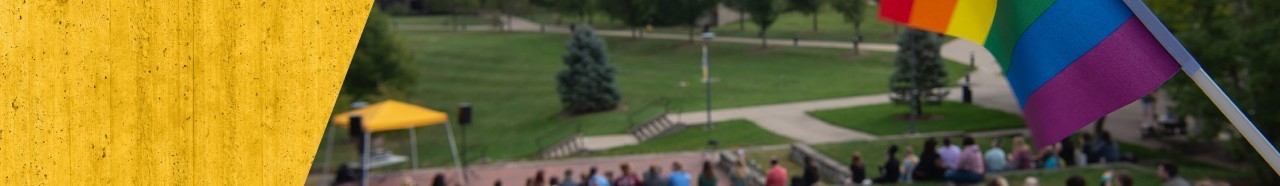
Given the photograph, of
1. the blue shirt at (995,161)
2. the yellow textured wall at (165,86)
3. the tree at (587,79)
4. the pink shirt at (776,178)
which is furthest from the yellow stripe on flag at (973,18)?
the tree at (587,79)

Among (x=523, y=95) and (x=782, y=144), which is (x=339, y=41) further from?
Result: (x=523, y=95)

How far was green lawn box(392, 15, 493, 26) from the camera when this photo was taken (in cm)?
7431

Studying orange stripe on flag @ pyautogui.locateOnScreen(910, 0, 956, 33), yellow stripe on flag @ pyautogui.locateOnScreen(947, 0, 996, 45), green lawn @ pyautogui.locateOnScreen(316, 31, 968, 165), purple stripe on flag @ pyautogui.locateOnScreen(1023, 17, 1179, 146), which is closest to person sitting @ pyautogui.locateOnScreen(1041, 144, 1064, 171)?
green lawn @ pyautogui.locateOnScreen(316, 31, 968, 165)

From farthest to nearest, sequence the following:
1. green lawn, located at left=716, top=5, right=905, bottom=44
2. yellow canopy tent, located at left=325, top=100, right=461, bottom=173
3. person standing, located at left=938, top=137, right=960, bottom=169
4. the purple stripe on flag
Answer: green lawn, located at left=716, top=5, right=905, bottom=44 → yellow canopy tent, located at left=325, top=100, right=461, bottom=173 → person standing, located at left=938, top=137, right=960, bottom=169 → the purple stripe on flag

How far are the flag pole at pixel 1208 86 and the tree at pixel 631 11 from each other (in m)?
50.8

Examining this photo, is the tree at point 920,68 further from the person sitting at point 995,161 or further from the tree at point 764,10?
the tree at point 764,10

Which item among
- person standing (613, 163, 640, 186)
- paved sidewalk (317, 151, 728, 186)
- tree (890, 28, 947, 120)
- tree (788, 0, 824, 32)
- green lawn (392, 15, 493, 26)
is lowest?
paved sidewalk (317, 151, 728, 186)

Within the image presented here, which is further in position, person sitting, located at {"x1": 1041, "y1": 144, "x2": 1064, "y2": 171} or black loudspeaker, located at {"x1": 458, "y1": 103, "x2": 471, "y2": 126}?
black loudspeaker, located at {"x1": 458, "y1": 103, "x2": 471, "y2": 126}

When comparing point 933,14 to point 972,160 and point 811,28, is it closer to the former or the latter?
point 972,160

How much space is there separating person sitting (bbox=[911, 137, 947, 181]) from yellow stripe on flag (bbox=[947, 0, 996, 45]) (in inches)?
449

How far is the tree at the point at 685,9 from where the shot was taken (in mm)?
54000

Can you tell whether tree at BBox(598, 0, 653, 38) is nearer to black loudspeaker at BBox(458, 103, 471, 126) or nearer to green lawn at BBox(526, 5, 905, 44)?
green lawn at BBox(526, 5, 905, 44)

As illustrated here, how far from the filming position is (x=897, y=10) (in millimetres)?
5238

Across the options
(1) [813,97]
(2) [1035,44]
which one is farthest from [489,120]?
(2) [1035,44]
